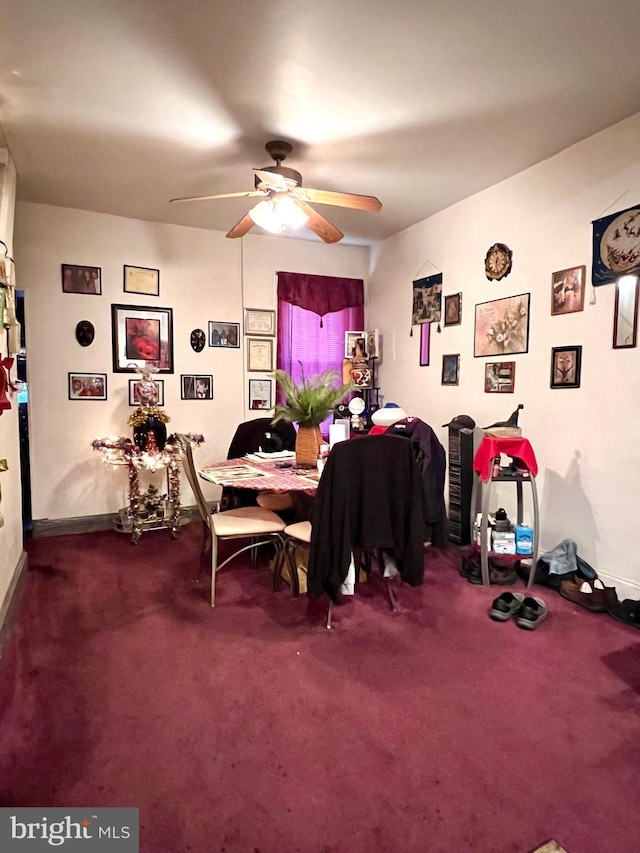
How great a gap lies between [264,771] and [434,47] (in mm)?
2887

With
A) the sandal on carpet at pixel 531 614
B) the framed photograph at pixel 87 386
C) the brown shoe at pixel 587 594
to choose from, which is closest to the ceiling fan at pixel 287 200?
the framed photograph at pixel 87 386

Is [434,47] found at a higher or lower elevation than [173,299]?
higher

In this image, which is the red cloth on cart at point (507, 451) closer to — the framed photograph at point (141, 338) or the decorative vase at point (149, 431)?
the decorative vase at point (149, 431)

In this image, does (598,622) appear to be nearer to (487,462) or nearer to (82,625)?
(487,462)

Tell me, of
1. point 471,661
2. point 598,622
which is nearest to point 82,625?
point 471,661

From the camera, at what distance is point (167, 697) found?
199cm

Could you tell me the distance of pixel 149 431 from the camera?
396 centimetres

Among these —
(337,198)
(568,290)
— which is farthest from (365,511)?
(568,290)

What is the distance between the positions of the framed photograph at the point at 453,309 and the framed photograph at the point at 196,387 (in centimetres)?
220

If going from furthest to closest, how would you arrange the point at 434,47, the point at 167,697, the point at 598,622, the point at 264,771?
the point at 598,622 → the point at 434,47 → the point at 167,697 → the point at 264,771

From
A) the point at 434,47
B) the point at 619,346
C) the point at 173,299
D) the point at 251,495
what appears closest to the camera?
the point at 434,47

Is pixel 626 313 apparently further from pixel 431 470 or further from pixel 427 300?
pixel 427 300

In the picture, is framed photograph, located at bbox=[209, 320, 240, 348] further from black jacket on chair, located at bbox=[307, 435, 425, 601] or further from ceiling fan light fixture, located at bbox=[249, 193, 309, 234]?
black jacket on chair, located at bbox=[307, 435, 425, 601]

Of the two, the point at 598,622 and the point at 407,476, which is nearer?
the point at 407,476
